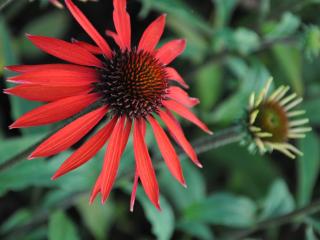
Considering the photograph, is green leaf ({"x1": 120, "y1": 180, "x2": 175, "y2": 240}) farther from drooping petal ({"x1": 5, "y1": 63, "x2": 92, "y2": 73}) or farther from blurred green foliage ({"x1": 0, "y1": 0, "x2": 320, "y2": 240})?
drooping petal ({"x1": 5, "y1": 63, "x2": 92, "y2": 73})

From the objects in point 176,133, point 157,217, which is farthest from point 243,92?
point 176,133

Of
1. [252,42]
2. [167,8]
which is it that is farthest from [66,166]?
[252,42]

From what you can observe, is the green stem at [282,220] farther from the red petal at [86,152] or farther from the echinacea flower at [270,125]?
the red petal at [86,152]

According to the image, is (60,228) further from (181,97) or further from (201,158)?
(201,158)

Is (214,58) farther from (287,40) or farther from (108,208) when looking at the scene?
(108,208)

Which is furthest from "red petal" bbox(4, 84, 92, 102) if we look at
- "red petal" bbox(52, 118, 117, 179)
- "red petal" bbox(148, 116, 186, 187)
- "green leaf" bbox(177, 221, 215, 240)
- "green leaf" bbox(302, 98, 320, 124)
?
"green leaf" bbox(302, 98, 320, 124)

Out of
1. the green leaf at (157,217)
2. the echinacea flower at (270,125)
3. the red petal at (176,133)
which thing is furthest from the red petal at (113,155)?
the green leaf at (157,217)
